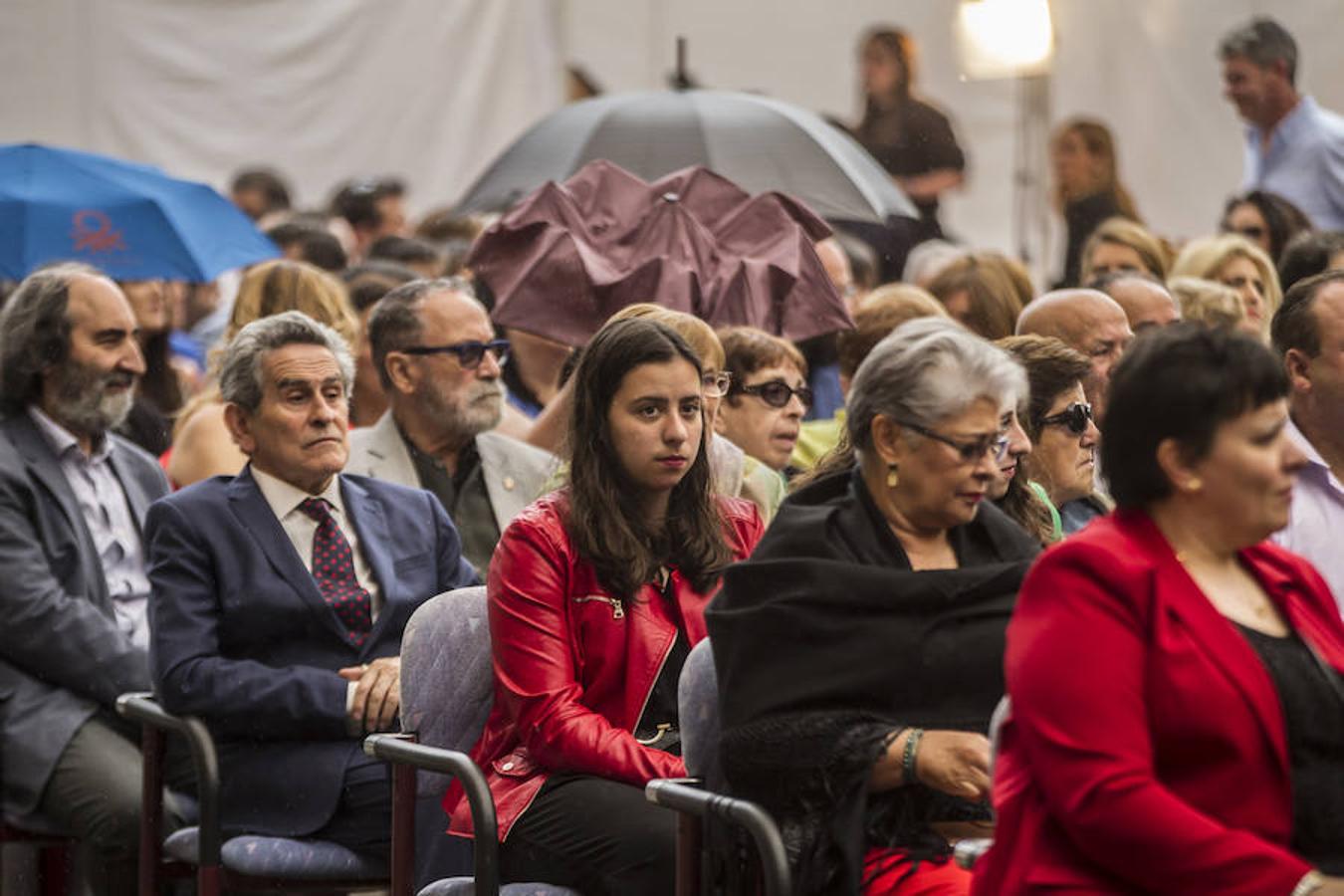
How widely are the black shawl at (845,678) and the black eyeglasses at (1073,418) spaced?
1168 millimetres

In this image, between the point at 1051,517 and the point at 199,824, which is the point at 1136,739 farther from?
the point at 199,824

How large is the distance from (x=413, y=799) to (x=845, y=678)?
3.52 ft

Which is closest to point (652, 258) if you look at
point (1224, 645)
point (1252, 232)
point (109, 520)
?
point (109, 520)

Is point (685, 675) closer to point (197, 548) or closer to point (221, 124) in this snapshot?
point (197, 548)

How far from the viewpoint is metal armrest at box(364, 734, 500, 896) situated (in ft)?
14.0

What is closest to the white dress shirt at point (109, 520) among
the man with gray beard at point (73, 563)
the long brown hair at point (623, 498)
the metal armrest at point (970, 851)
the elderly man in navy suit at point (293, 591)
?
the man with gray beard at point (73, 563)

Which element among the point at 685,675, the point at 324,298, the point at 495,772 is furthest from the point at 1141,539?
the point at 324,298

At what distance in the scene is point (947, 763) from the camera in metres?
3.82

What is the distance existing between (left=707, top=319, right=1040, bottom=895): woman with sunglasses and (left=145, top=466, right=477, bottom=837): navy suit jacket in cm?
150

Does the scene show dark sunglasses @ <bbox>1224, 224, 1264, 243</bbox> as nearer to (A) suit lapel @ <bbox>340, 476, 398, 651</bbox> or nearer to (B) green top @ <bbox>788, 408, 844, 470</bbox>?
(B) green top @ <bbox>788, 408, 844, 470</bbox>

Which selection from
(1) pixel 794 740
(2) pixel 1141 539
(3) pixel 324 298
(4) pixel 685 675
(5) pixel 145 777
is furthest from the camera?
(3) pixel 324 298

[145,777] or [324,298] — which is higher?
[324,298]

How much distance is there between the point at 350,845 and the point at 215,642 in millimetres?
528

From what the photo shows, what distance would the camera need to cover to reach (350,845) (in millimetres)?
5188
